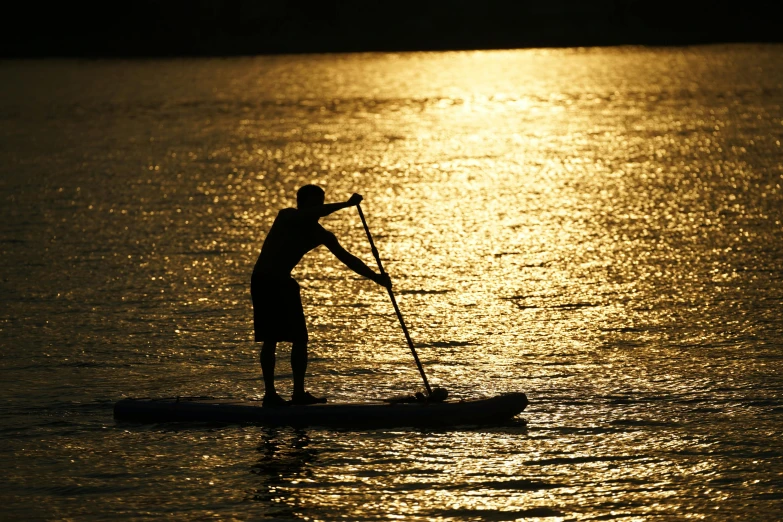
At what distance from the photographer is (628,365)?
38.5 ft

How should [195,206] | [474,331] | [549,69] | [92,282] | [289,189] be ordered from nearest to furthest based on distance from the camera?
[474,331] → [92,282] → [195,206] → [289,189] → [549,69]

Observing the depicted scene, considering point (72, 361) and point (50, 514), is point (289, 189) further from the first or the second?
point (50, 514)

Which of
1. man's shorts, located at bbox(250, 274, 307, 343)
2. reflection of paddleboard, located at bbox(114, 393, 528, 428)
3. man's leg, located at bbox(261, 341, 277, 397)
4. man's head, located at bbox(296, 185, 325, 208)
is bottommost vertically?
reflection of paddleboard, located at bbox(114, 393, 528, 428)

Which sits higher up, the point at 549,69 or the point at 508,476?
the point at 549,69

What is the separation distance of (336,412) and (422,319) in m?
3.74

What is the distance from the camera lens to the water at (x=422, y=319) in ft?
29.4

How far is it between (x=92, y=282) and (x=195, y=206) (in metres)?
6.00

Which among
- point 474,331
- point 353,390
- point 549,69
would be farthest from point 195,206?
point 549,69

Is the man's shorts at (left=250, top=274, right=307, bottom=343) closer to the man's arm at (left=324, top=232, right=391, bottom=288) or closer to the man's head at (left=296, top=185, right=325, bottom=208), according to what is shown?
the man's arm at (left=324, top=232, right=391, bottom=288)

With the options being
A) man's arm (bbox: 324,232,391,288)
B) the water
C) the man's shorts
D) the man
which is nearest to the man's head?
the man

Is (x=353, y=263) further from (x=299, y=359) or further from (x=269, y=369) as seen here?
(x=269, y=369)

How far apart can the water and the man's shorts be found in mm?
780

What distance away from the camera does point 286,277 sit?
10.2m

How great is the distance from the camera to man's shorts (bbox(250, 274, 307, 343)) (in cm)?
1016
